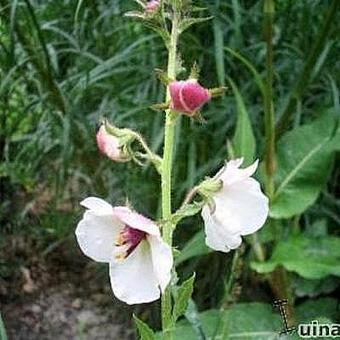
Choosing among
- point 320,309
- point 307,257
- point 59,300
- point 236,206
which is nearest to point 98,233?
point 236,206

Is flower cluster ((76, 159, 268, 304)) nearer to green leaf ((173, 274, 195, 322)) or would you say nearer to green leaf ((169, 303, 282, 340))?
green leaf ((173, 274, 195, 322))

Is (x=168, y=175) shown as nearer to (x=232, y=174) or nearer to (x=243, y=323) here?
(x=232, y=174)

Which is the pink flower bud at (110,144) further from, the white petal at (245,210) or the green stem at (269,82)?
the green stem at (269,82)

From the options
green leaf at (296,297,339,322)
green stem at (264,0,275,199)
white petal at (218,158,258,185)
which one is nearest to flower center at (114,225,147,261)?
white petal at (218,158,258,185)

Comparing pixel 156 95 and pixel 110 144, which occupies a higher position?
pixel 110 144

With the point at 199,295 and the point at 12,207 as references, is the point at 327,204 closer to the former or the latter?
the point at 199,295

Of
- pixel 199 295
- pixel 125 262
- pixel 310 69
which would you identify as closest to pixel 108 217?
pixel 125 262
